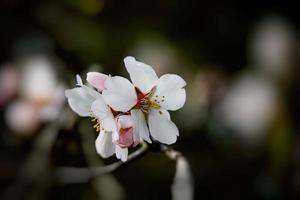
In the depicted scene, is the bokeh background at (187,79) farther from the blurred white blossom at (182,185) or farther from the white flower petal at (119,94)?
the white flower petal at (119,94)

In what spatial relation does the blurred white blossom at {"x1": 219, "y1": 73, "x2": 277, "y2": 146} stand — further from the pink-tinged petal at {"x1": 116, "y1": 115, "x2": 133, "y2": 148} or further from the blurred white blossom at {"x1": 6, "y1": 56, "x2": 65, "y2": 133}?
the pink-tinged petal at {"x1": 116, "y1": 115, "x2": 133, "y2": 148}

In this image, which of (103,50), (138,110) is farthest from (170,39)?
(138,110)

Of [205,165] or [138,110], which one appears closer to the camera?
[138,110]

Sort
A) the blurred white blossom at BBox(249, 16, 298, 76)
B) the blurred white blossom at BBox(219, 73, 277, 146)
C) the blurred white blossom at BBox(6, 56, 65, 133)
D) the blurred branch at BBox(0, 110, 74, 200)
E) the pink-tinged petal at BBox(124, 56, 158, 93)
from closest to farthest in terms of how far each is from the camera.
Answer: the pink-tinged petal at BBox(124, 56, 158, 93) < the blurred branch at BBox(0, 110, 74, 200) < the blurred white blossom at BBox(6, 56, 65, 133) < the blurred white blossom at BBox(219, 73, 277, 146) < the blurred white blossom at BBox(249, 16, 298, 76)

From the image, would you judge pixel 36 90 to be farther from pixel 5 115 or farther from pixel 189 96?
pixel 189 96

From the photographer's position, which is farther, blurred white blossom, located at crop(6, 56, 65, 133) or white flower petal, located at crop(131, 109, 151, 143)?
blurred white blossom, located at crop(6, 56, 65, 133)

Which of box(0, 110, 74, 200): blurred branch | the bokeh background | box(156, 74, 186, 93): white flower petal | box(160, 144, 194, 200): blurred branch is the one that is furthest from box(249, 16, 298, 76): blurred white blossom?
box(156, 74, 186, 93): white flower petal
